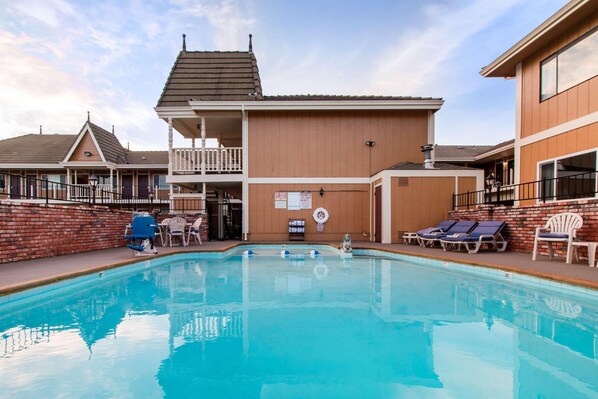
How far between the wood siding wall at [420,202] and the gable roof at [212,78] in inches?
262

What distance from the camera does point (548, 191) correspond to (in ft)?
27.3

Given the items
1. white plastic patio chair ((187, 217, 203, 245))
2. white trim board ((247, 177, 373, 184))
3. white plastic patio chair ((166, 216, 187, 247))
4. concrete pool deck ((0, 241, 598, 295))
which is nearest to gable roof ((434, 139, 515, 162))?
white trim board ((247, 177, 373, 184))

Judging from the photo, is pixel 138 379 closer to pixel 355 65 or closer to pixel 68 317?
pixel 68 317

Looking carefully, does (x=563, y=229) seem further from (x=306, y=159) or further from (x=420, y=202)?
(x=306, y=159)

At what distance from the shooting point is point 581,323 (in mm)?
3369

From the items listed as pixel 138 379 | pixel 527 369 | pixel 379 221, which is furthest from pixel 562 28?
pixel 138 379

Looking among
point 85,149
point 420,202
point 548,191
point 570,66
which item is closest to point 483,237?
point 548,191

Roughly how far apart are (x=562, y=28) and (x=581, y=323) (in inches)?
289

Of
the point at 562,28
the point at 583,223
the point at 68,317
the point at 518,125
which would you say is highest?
the point at 562,28

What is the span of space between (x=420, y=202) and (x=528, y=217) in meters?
3.13

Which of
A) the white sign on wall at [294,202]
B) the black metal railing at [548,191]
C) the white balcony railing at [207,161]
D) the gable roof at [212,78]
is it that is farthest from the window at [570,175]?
the gable roof at [212,78]

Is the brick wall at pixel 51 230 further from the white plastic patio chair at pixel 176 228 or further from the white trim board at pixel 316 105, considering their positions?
the white trim board at pixel 316 105

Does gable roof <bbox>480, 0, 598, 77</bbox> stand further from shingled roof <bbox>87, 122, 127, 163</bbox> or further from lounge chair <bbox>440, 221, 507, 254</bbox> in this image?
shingled roof <bbox>87, 122, 127, 163</bbox>

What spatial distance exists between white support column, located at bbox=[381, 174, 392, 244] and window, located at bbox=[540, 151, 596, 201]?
3817 mm
